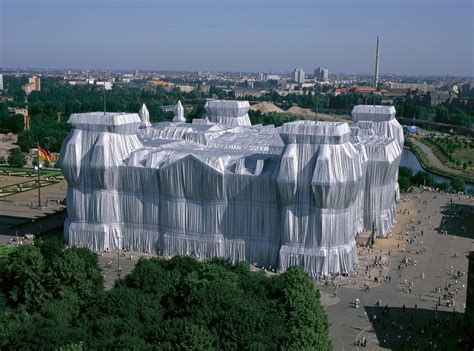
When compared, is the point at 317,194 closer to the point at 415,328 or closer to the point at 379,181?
the point at 415,328

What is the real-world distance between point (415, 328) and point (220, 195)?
2047 centimetres

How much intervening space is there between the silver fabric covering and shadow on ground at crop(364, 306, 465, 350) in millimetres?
8267

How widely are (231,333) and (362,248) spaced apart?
108 ft

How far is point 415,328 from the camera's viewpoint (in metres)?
41.9

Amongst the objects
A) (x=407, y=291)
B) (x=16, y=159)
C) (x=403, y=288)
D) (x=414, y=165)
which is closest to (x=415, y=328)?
(x=407, y=291)

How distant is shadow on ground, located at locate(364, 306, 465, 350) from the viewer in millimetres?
39156

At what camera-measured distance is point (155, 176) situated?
183ft

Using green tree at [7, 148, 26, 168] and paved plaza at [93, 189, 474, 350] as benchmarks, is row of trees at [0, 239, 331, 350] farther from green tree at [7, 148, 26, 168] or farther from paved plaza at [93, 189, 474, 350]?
green tree at [7, 148, 26, 168]

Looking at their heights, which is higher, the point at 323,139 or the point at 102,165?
the point at 323,139

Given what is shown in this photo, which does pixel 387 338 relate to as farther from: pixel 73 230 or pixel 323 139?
pixel 73 230

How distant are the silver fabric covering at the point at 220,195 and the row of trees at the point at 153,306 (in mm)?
12245

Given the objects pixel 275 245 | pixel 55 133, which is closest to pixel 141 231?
pixel 275 245

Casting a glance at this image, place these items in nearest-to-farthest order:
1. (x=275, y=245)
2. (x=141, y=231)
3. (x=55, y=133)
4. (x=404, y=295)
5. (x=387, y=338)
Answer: (x=387, y=338) → (x=404, y=295) → (x=275, y=245) → (x=141, y=231) → (x=55, y=133)

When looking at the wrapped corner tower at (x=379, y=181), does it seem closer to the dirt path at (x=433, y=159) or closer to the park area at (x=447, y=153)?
the park area at (x=447, y=153)
